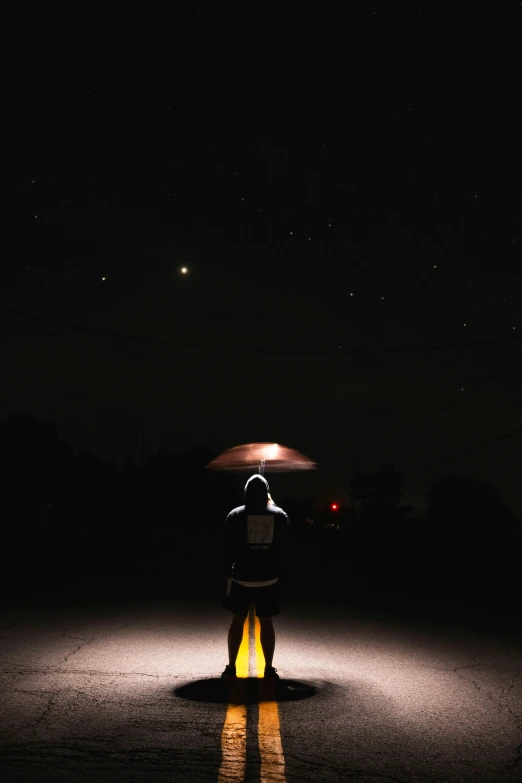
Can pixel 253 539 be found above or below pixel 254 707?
above

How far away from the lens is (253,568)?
662cm

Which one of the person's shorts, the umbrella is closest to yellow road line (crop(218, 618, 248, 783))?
the person's shorts

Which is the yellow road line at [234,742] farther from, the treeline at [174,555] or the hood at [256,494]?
the treeline at [174,555]

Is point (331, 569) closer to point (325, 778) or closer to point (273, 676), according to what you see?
point (273, 676)

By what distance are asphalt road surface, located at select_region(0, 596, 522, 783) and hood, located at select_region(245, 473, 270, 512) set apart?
1.57m


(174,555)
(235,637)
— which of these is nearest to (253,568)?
(235,637)

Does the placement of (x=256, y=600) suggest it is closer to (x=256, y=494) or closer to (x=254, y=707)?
(x=256, y=494)

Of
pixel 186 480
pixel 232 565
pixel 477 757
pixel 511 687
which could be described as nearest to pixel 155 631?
pixel 232 565

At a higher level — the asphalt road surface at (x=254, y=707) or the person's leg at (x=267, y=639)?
the person's leg at (x=267, y=639)

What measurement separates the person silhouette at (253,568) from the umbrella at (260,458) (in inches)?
45.6

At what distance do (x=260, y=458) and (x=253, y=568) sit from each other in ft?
5.24

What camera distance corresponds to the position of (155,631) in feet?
31.0

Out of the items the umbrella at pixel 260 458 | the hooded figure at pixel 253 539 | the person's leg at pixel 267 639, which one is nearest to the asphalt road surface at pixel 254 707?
the person's leg at pixel 267 639

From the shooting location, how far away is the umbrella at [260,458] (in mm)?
7957
